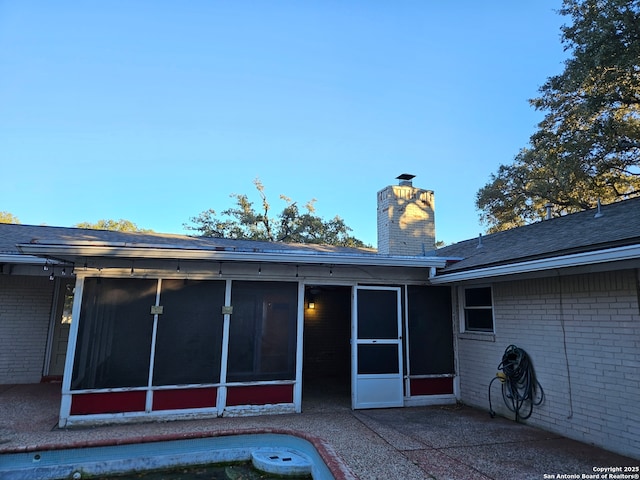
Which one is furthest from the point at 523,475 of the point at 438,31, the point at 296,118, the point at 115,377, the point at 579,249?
the point at 296,118

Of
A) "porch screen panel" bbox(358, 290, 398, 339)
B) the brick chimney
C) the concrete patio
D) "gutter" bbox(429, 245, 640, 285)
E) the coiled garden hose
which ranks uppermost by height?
the brick chimney

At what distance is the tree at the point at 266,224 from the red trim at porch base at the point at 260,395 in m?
17.1

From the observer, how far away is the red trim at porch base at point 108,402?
5012 mm

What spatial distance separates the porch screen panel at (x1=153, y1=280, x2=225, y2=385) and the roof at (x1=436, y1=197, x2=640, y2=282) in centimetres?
407

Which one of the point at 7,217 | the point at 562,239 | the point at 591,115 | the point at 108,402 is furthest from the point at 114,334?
the point at 7,217

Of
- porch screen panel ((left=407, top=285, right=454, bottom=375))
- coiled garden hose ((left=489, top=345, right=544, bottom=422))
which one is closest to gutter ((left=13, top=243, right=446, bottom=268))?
porch screen panel ((left=407, top=285, right=454, bottom=375))

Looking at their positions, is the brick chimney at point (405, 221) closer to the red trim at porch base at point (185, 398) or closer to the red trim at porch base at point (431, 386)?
→ the red trim at porch base at point (431, 386)

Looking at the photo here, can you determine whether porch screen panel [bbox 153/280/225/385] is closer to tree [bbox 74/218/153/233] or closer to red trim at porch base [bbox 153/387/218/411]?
red trim at porch base [bbox 153/387/218/411]

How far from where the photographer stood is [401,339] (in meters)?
6.37

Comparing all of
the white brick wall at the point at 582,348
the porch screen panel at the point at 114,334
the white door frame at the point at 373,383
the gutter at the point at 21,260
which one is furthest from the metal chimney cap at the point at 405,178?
the gutter at the point at 21,260

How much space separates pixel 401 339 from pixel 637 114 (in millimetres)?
12149

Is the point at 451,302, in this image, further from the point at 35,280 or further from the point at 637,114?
the point at 637,114

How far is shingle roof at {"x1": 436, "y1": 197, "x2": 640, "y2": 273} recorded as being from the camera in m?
3.91

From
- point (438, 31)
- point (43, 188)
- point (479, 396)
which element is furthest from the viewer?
point (43, 188)
